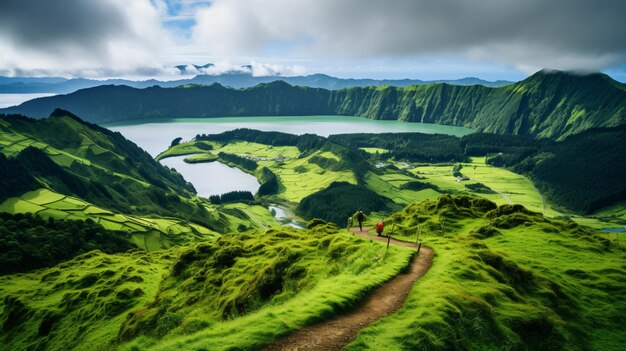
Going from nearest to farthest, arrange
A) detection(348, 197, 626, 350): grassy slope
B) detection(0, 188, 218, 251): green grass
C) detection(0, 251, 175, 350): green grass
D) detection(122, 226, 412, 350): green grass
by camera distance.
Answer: detection(348, 197, 626, 350): grassy slope, detection(122, 226, 412, 350): green grass, detection(0, 251, 175, 350): green grass, detection(0, 188, 218, 251): green grass

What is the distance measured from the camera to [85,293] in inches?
2613

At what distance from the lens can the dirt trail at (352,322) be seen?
23000mm

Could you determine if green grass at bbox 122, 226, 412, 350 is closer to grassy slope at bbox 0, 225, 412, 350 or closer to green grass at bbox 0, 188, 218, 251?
grassy slope at bbox 0, 225, 412, 350

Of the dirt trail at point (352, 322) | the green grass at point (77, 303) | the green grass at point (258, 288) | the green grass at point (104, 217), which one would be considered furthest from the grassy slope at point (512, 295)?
the green grass at point (104, 217)

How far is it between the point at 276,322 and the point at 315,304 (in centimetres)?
357

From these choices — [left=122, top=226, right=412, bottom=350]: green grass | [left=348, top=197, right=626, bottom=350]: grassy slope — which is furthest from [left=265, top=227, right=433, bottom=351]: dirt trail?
[left=348, top=197, right=626, bottom=350]: grassy slope

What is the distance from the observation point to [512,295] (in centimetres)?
3203

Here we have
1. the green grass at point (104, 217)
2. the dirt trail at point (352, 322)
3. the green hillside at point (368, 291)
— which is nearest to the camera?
the dirt trail at point (352, 322)

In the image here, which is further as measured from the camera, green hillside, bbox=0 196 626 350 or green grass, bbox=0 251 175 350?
green grass, bbox=0 251 175 350

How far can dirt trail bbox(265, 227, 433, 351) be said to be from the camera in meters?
23.0

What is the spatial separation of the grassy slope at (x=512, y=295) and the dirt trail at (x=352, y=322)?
0.93 meters

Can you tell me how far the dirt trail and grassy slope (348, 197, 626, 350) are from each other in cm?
93

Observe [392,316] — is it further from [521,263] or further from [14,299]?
[14,299]

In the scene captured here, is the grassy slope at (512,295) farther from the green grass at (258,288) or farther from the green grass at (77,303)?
the green grass at (77,303)
